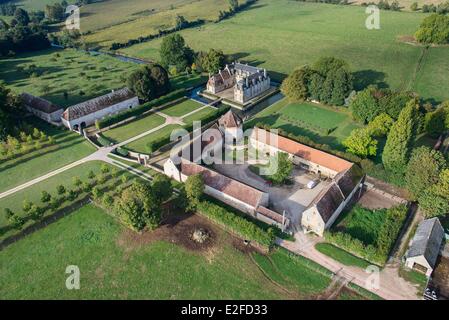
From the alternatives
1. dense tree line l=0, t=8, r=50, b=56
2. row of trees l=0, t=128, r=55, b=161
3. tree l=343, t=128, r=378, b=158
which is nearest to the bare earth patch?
tree l=343, t=128, r=378, b=158

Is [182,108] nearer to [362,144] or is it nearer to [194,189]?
[194,189]

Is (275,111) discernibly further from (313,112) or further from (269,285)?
(269,285)

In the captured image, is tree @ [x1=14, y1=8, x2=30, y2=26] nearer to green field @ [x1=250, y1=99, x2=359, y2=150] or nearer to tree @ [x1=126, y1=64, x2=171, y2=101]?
tree @ [x1=126, y1=64, x2=171, y2=101]

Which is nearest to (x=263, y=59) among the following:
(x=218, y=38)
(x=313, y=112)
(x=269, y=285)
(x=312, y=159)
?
(x=218, y=38)

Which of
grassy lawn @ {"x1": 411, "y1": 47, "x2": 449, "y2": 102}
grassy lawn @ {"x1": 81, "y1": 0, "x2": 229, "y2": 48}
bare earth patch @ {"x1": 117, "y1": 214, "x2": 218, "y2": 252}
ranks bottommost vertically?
bare earth patch @ {"x1": 117, "y1": 214, "x2": 218, "y2": 252}

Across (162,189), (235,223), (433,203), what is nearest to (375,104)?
(433,203)

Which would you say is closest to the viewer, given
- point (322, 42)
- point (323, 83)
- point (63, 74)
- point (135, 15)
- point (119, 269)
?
point (119, 269)

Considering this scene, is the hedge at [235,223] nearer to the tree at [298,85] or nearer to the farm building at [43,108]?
the tree at [298,85]
